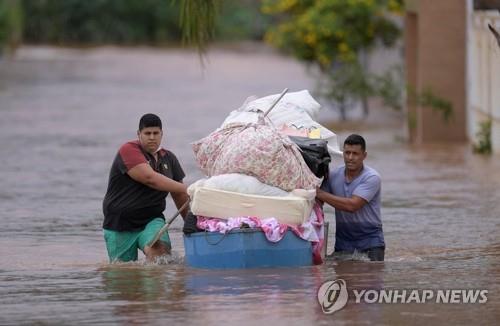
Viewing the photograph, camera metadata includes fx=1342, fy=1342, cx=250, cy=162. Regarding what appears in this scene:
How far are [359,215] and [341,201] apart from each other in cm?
36

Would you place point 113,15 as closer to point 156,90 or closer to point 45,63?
point 45,63

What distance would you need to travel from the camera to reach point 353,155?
10.9 metres

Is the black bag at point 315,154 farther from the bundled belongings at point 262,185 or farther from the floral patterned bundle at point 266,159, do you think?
the floral patterned bundle at point 266,159

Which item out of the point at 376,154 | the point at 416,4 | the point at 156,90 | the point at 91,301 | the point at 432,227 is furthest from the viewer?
the point at 156,90

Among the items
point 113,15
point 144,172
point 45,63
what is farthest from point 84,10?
point 144,172

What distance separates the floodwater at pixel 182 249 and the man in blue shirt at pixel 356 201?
17 centimetres

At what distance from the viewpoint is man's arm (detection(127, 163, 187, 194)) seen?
1094 centimetres

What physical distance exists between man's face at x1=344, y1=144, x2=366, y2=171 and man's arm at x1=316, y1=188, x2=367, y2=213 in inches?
11.7

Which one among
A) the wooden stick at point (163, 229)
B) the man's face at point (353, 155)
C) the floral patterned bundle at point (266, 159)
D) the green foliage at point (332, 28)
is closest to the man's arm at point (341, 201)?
the floral patterned bundle at point (266, 159)

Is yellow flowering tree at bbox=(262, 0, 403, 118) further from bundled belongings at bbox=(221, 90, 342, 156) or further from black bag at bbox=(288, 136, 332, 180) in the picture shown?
black bag at bbox=(288, 136, 332, 180)

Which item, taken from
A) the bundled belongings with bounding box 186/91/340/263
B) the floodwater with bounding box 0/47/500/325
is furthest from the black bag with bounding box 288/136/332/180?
the floodwater with bounding box 0/47/500/325

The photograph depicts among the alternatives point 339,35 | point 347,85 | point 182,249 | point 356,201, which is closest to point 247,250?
point 356,201

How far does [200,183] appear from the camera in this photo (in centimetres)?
1055

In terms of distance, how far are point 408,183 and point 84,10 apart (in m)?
57.2
